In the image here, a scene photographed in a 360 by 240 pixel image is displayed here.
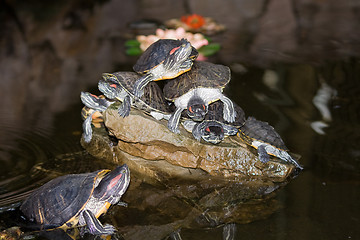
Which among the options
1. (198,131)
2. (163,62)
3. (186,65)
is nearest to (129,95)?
(163,62)

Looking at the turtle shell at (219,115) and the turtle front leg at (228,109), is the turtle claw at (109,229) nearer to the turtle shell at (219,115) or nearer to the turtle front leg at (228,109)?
the turtle shell at (219,115)

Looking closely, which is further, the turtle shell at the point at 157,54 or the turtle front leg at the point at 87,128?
the turtle front leg at the point at 87,128

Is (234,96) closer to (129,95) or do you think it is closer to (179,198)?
(129,95)

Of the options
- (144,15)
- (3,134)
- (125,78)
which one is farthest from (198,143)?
(144,15)

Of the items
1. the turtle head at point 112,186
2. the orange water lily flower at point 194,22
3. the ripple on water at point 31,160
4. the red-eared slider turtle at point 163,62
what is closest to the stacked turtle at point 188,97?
the red-eared slider turtle at point 163,62

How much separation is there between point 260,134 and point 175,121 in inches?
31.3

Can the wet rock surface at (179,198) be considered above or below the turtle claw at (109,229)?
below

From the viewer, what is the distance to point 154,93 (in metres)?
4.06

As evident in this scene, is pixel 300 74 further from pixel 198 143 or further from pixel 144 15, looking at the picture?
pixel 144 15

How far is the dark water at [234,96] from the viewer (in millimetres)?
3523

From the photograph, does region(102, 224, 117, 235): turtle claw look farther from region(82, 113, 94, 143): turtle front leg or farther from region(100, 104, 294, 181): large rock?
region(82, 113, 94, 143): turtle front leg

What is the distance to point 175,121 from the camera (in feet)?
13.0

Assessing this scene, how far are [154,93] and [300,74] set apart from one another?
3.10 meters

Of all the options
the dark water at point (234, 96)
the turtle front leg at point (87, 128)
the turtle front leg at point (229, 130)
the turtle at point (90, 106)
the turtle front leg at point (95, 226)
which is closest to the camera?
the turtle front leg at point (95, 226)
